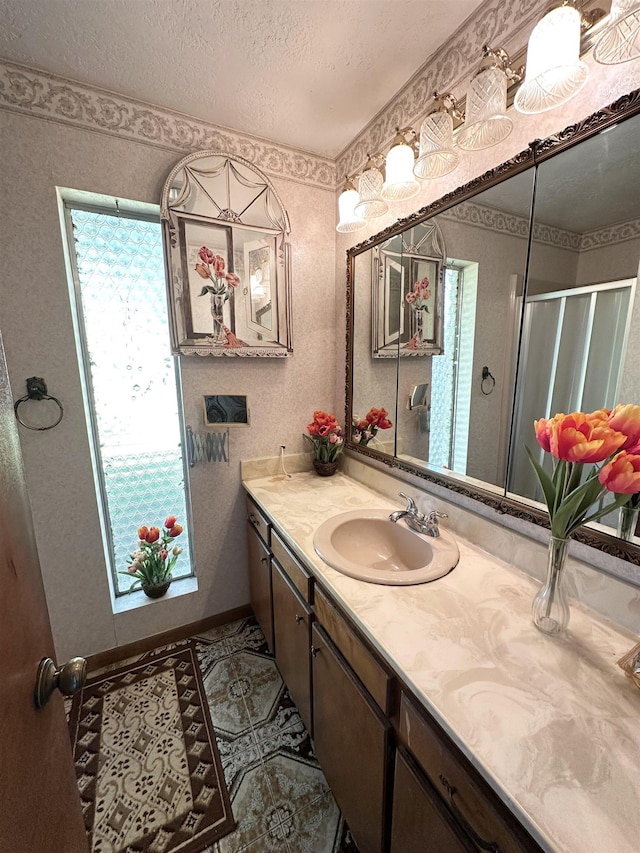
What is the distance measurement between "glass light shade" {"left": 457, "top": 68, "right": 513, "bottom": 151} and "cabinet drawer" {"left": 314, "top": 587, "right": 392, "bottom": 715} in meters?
1.35

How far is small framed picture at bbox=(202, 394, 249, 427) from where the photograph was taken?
1.65m

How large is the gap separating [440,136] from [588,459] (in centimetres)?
100

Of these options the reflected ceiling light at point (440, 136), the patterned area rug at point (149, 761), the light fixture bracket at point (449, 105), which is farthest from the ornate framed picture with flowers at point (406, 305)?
the patterned area rug at point (149, 761)

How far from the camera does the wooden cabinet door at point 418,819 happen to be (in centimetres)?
61

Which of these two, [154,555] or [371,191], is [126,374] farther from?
[371,191]

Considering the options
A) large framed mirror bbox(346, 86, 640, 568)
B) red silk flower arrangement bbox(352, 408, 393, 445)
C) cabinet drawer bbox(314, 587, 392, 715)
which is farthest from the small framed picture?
cabinet drawer bbox(314, 587, 392, 715)

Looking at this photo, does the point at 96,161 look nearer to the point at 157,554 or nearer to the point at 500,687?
the point at 157,554

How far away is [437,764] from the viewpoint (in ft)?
2.06

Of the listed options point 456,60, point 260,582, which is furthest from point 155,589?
→ point 456,60

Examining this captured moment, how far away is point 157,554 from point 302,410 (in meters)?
1.04

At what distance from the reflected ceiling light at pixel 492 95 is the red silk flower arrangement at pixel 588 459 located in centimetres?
79

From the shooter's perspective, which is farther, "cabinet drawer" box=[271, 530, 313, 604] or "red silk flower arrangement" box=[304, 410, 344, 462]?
"red silk flower arrangement" box=[304, 410, 344, 462]

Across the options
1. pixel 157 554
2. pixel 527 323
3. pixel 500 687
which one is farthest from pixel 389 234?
pixel 157 554

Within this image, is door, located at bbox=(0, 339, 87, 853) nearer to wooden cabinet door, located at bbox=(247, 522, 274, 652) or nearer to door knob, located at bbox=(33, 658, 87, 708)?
door knob, located at bbox=(33, 658, 87, 708)
